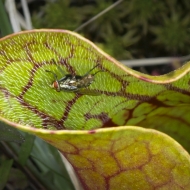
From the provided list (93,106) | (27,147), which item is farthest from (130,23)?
(93,106)

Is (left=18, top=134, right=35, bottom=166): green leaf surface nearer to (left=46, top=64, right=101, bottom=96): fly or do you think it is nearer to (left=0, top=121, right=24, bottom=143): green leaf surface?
(left=0, top=121, right=24, bottom=143): green leaf surface

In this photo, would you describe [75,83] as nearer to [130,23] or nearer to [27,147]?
[27,147]

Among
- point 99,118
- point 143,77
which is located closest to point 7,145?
point 99,118

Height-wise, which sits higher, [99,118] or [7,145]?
[99,118]

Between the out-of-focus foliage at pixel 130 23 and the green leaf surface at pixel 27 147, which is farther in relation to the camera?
the out-of-focus foliage at pixel 130 23

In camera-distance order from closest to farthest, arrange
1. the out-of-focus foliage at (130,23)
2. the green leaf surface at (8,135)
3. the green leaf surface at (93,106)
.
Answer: the green leaf surface at (93,106), the green leaf surface at (8,135), the out-of-focus foliage at (130,23)

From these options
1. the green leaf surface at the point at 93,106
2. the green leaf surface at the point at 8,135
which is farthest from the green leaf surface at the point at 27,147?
the green leaf surface at the point at 93,106

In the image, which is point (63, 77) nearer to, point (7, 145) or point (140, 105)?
point (140, 105)

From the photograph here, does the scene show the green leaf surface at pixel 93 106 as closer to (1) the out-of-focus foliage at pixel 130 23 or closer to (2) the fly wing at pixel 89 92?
(2) the fly wing at pixel 89 92

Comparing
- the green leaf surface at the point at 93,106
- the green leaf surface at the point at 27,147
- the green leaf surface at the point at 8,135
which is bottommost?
the green leaf surface at the point at 27,147
